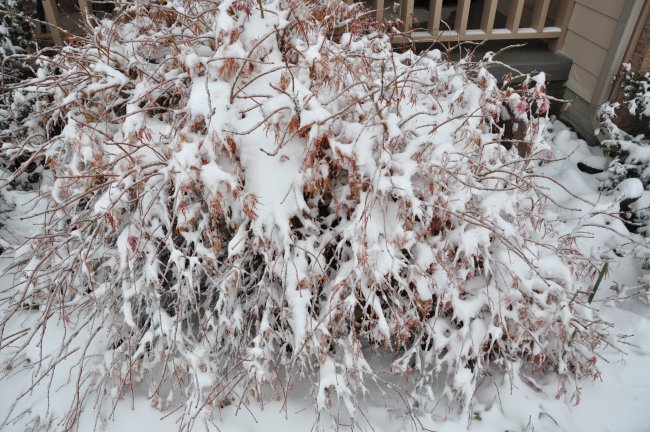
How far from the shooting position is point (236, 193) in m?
2.20

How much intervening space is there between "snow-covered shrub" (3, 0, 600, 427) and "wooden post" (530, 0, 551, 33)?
9.14ft

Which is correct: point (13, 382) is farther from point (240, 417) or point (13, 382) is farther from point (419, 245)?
point (419, 245)

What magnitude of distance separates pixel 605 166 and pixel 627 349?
7.03 ft

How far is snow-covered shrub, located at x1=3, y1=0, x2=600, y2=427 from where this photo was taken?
7.44 ft

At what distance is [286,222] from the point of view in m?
2.26

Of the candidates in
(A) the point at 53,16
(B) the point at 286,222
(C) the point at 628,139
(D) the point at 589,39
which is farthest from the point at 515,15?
→ (A) the point at 53,16

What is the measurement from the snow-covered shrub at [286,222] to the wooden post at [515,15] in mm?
2651

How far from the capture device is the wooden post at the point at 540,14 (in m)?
4.95

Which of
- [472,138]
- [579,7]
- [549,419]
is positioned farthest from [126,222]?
[579,7]

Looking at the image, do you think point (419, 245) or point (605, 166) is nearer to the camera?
point (419, 245)

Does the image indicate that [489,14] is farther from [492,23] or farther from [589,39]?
[589,39]

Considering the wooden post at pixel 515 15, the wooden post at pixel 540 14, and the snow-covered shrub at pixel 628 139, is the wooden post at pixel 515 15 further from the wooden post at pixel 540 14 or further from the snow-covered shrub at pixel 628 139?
the snow-covered shrub at pixel 628 139

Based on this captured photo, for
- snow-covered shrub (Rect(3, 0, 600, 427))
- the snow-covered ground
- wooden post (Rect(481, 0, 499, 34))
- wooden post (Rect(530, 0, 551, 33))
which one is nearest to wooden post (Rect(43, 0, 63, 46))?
snow-covered shrub (Rect(3, 0, 600, 427))

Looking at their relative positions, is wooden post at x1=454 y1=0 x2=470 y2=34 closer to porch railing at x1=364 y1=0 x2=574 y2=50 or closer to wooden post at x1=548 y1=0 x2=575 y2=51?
porch railing at x1=364 y1=0 x2=574 y2=50
